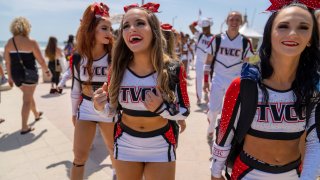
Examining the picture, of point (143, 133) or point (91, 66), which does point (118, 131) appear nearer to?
point (143, 133)

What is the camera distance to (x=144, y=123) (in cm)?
245

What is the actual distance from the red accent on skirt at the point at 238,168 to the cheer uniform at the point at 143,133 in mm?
592

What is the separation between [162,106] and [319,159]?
3.74 ft

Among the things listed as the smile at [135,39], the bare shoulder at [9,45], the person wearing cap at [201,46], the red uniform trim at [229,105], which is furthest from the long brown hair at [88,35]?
the person wearing cap at [201,46]

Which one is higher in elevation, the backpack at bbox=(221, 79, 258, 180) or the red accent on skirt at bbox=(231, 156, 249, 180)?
the backpack at bbox=(221, 79, 258, 180)

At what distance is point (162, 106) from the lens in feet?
7.68

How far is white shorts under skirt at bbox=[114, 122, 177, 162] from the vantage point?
7.91ft

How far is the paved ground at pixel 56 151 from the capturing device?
14.1 ft

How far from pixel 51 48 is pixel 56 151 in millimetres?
5742

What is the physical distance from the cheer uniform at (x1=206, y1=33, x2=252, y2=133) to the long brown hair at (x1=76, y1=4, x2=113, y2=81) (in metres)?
2.32

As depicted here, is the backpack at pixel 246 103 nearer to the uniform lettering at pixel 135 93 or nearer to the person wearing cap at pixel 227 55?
the uniform lettering at pixel 135 93

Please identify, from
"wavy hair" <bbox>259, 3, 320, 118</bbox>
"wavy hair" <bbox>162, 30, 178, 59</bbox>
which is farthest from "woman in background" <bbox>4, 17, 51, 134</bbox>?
"wavy hair" <bbox>259, 3, 320, 118</bbox>

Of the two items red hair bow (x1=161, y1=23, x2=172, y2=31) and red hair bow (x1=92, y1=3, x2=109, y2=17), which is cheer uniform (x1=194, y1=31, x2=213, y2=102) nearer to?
red hair bow (x1=161, y1=23, x2=172, y2=31)

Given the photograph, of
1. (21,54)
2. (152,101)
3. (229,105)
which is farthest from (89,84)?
(21,54)
